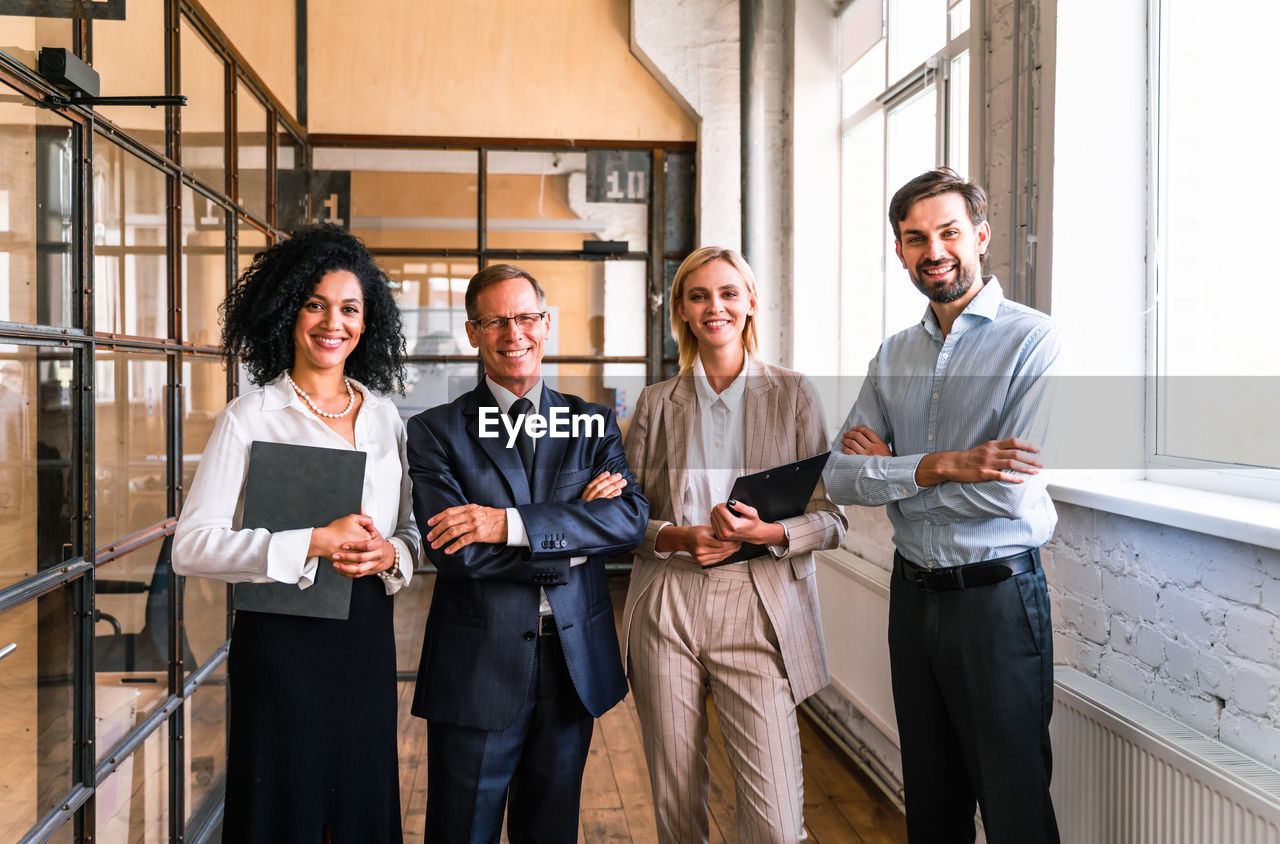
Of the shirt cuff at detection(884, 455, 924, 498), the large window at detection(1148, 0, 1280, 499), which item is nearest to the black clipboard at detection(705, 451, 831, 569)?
the shirt cuff at detection(884, 455, 924, 498)

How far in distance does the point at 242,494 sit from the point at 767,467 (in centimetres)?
116

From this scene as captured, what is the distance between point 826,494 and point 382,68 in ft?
13.6

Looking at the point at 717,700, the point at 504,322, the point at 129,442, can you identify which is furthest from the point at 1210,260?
the point at 129,442

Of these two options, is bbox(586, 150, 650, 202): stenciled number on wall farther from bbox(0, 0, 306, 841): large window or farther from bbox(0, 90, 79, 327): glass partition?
bbox(0, 90, 79, 327): glass partition

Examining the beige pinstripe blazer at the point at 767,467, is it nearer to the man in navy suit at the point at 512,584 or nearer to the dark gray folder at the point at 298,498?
the man in navy suit at the point at 512,584

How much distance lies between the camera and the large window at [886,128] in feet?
11.3

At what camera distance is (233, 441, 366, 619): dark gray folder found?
66.6 inches

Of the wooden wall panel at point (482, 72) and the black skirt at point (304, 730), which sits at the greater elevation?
the wooden wall panel at point (482, 72)

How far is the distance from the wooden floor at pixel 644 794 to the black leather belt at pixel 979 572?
4.89 feet

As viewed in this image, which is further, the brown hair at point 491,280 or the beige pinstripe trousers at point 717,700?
the beige pinstripe trousers at point 717,700

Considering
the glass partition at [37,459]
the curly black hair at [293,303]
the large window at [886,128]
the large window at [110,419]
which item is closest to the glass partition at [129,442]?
the large window at [110,419]

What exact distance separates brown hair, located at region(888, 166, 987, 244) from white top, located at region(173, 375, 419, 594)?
3.98 feet

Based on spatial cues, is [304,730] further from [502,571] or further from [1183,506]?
[1183,506]

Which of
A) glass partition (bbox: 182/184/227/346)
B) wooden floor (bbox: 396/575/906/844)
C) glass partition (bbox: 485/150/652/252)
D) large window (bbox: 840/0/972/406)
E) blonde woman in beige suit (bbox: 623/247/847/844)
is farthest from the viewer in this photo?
glass partition (bbox: 485/150/652/252)
